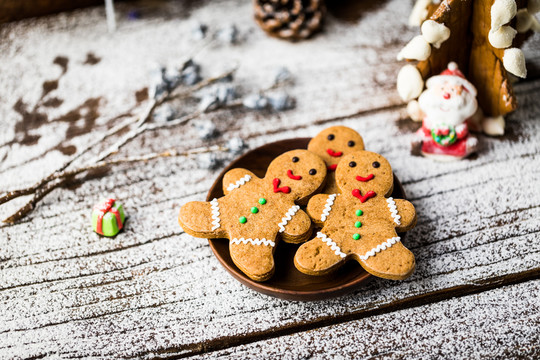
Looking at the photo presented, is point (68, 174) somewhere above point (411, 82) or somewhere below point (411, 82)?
below

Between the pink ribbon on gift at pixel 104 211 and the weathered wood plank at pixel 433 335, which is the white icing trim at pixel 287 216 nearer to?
the weathered wood plank at pixel 433 335

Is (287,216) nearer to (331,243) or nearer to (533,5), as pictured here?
(331,243)

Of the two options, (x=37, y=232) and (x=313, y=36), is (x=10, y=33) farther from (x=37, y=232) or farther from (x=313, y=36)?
(x=313, y=36)

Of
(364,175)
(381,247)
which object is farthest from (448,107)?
(381,247)

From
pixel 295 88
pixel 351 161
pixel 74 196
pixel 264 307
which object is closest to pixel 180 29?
pixel 295 88

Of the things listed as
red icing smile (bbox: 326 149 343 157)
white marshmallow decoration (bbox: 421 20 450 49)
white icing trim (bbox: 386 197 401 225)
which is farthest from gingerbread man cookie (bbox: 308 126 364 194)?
white marshmallow decoration (bbox: 421 20 450 49)

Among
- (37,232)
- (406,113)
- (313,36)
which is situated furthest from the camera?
(313,36)
